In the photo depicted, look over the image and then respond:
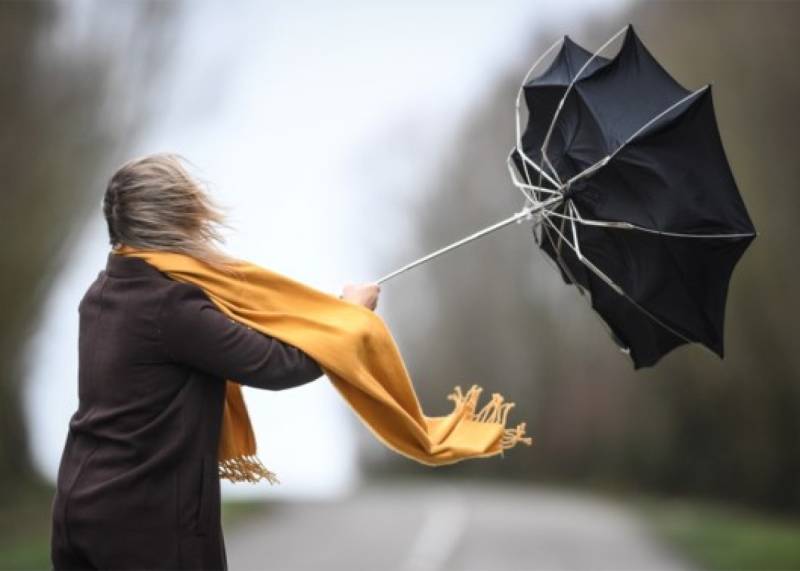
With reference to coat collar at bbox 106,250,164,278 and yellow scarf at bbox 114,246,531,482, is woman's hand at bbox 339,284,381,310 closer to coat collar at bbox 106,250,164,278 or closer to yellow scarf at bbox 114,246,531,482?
yellow scarf at bbox 114,246,531,482

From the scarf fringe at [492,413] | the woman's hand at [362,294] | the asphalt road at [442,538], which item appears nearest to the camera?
the woman's hand at [362,294]

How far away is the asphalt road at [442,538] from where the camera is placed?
51.9 ft

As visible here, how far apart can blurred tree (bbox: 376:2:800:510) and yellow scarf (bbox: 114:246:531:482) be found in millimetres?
13234

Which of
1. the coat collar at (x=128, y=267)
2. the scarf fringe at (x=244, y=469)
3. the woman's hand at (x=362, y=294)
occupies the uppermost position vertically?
the coat collar at (x=128, y=267)

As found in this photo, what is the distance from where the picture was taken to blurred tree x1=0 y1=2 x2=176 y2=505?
48.2ft

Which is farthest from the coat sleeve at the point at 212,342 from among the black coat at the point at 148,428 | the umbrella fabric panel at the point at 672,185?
the umbrella fabric panel at the point at 672,185

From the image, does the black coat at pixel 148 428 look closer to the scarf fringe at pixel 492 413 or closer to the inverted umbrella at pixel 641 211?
the scarf fringe at pixel 492 413

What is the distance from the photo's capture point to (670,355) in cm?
2330

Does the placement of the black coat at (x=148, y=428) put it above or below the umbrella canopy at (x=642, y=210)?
below

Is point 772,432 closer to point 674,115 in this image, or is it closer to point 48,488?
point 48,488

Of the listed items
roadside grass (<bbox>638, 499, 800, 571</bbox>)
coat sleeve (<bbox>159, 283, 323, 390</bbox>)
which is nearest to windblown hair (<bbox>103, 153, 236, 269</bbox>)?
coat sleeve (<bbox>159, 283, 323, 390</bbox>)

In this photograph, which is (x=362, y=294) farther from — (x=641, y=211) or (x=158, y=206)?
(x=641, y=211)

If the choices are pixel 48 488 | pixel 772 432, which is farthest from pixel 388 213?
pixel 48 488

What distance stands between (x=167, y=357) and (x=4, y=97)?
11.7 meters
